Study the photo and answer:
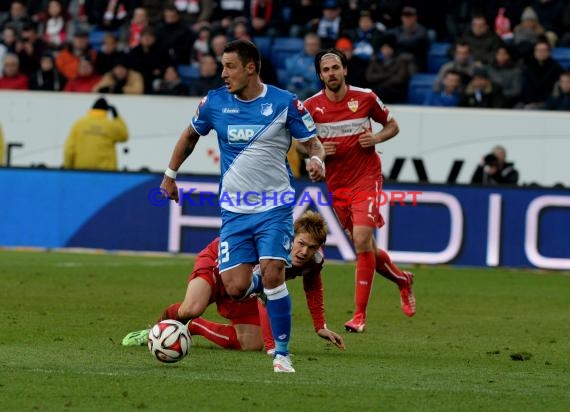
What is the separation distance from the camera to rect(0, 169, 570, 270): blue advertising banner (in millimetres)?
18547

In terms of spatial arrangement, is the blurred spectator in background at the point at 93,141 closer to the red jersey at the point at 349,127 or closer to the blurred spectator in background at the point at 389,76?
the blurred spectator in background at the point at 389,76

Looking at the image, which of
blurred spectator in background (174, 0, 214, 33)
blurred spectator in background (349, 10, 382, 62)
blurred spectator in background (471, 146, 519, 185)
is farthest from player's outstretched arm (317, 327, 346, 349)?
blurred spectator in background (174, 0, 214, 33)

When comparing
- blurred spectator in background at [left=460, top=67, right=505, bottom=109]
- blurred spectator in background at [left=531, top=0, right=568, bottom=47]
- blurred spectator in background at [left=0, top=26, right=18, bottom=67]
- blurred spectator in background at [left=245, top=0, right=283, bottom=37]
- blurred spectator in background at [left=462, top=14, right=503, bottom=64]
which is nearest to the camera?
blurred spectator in background at [left=460, top=67, right=505, bottom=109]

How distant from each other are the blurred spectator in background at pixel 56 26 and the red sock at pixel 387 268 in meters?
13.9

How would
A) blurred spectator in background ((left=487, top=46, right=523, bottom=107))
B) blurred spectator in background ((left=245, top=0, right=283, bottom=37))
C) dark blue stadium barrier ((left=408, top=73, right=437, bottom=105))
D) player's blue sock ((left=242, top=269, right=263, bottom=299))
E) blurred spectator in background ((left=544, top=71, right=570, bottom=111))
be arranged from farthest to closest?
blurred spectator in background ((left=245, top=0, right=283, bottom=37)), dark blue stadium barrier ((left=408, top=73, right=437, bottom=105)), blurred spectator in background ((left=487, top=46, right=523, bottom=107)), blurred spectator in background ((left=544, top=71, right=570, bottom=111)), player's blue sock ((left=242, top=269, right=263, bottom=299))

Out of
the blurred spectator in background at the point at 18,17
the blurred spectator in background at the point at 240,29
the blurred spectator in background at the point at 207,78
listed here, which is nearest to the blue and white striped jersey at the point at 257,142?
the blurred spectator in background at the point at 207,78

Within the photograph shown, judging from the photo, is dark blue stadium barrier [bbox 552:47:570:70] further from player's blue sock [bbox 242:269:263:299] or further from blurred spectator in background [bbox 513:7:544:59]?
player's blue sock [bbox 242:269:263:299]

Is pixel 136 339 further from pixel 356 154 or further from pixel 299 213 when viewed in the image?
pixel 299 213

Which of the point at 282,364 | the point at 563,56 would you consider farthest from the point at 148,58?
the point at 282,364

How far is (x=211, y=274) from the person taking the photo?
399 inches

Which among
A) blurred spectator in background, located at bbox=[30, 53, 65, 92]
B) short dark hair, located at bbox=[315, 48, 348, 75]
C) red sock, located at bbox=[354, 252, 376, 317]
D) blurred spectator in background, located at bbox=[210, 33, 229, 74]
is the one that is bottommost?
red sock, located at bbox=[354, 252, 376, 317]

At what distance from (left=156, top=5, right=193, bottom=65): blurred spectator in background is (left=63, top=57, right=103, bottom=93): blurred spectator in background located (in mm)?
1222

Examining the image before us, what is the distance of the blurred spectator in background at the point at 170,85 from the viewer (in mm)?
22797

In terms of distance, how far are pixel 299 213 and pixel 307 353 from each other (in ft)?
28.6
